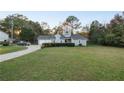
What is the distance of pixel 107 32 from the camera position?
202 inches

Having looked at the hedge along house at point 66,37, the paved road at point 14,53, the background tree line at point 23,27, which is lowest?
the paved road at point 14,53

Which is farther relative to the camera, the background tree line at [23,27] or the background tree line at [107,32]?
the background tree line at [107,32]

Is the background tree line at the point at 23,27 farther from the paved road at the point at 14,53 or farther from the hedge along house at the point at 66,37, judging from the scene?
the paved road at the point at 14,53

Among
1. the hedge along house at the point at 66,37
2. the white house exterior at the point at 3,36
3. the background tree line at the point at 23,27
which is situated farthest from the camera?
the hedge along house at the point at 66,37

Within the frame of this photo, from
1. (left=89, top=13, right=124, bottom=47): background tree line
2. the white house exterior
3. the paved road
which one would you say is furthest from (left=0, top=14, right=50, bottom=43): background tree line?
(left=89, top=13, right=124, bottom=47): background tree line

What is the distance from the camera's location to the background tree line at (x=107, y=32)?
16.2ft

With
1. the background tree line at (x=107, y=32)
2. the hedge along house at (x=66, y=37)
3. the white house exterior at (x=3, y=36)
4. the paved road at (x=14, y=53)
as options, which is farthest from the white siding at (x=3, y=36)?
the background tree line at (x=107, y=32)

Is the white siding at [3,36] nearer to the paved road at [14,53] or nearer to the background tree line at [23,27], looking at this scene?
the background tree line at [23,27]

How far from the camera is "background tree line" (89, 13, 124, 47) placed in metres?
4.93

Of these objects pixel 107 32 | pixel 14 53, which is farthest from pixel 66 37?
pixel 14 53

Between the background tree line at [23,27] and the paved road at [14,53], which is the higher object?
the background tree line at [23,27]

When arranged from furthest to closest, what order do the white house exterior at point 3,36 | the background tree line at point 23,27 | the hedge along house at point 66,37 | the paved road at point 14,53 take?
the paved road at point 14,53 < the hedge along house at point 66,37 < the background tree line at point 23,27 < the white house exterior at point 3,36

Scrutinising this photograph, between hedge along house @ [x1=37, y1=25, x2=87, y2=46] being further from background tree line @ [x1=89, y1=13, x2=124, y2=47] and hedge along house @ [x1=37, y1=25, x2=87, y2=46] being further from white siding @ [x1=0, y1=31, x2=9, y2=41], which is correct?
white siding @ [x1=0, y1=31, x2=9, y2=41]
